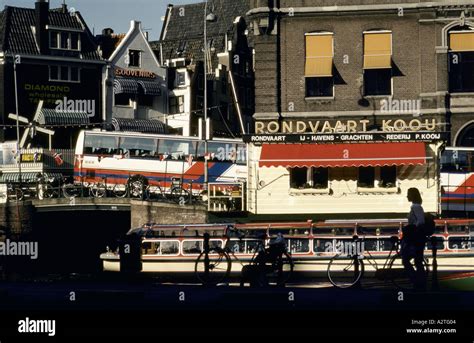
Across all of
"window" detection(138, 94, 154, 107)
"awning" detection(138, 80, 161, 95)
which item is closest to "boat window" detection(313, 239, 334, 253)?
"awning" detection(138, 80, 161, 95)

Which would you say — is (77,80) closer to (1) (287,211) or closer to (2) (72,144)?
(2) (72,144)

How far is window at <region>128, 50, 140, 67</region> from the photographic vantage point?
76.4 m

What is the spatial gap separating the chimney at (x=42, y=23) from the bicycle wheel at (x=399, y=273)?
133 feet

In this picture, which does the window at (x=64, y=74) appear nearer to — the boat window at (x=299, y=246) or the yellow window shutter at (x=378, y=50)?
the yellow window shutter at (x=378, y=50)

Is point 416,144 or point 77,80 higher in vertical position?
point 77,80

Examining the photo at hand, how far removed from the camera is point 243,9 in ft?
281

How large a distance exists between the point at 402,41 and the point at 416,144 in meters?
8.75

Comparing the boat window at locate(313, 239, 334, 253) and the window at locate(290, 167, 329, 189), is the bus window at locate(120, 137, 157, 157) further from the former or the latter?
the boat window at locate(313, 239, 334, 253)

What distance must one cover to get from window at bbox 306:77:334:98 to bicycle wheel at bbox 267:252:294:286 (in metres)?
22.8

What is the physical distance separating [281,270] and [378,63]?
23.1 m

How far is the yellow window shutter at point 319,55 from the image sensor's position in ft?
172

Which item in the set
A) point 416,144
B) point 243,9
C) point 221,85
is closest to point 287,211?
point 416,144

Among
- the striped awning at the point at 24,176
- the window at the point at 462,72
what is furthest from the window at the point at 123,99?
the window at the point at 462,72

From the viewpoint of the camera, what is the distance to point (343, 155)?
45.3m
